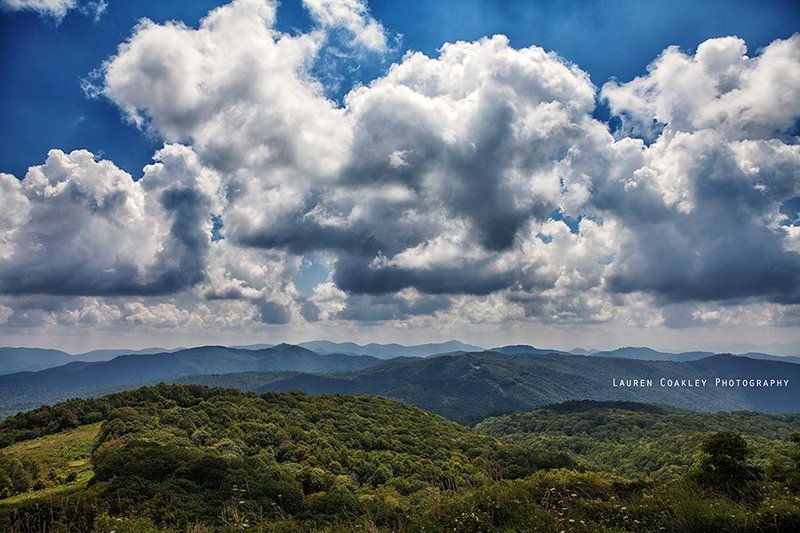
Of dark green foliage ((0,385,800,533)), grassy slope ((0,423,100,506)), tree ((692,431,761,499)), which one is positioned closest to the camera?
dark green foliage ((0,385,800,533))

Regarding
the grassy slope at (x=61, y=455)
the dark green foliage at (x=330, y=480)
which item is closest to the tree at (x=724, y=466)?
the dark green foliage at (x=330, y=480)

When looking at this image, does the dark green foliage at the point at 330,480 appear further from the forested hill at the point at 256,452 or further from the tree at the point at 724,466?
the forested hill at the point at 256,452

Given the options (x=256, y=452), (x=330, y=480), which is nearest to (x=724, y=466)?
(x=330, y=480)

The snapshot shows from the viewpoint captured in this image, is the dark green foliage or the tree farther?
the tree

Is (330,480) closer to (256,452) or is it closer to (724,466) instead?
(256,452)

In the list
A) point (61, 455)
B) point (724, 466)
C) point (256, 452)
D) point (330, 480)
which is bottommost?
point (256, 452)

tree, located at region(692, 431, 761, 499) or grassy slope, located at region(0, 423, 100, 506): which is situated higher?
tree, located at region(692, 431, 761, 499)

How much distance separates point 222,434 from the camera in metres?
82.9

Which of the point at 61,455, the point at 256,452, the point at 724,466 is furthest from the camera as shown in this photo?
the point at 256,452

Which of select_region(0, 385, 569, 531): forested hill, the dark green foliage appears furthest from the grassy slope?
the dark green foliage

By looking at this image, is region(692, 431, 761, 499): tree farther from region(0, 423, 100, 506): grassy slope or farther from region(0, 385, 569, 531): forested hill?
region(0, 423, 100, 506): grassy slope

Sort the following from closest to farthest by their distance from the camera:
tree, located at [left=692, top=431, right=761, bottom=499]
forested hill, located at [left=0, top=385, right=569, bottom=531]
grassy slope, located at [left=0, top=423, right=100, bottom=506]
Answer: tree, located at [left=692, top=431, right=761, bottom=499] < forested hill, located at [left=0, top=385, right=569, bottom=531] < grassy slope, located at [left=0, top=423, right=100, bottom=506]

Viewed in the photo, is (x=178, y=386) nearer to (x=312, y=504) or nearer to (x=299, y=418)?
(x=299, y=418)

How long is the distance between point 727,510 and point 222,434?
8600cm
